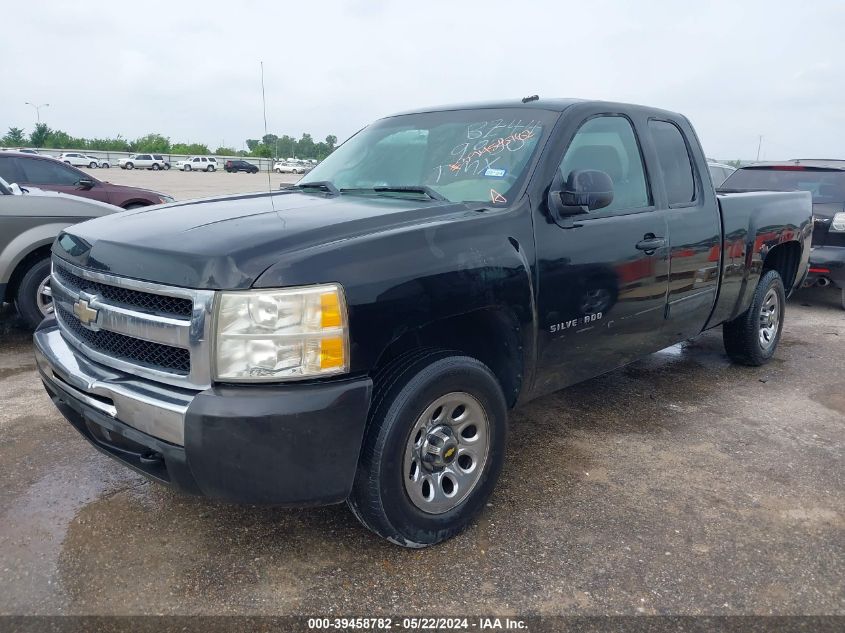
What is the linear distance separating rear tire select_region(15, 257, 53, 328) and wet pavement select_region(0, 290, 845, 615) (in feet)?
5.20

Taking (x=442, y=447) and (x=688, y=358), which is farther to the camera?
(x=688, y=358)

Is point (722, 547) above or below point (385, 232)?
below

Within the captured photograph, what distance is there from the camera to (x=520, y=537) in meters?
2.92

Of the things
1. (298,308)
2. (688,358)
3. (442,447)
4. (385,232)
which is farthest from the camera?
(688,358)

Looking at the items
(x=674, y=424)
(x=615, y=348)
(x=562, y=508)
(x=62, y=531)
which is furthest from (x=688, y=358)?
(x=62, y=531)

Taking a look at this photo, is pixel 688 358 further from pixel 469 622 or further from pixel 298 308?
pixel 298 308

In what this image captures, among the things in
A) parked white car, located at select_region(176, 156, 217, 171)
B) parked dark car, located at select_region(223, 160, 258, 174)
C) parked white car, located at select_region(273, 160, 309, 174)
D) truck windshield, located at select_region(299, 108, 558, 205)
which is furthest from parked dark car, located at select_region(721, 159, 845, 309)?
parked white car, located at select_region(176, 156, 217, 171)

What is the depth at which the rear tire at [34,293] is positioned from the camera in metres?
5.59

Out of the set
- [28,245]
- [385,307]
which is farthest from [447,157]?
[28,245]

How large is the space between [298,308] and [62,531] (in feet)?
5.30

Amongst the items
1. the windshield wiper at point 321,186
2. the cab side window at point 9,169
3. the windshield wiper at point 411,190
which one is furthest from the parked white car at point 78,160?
the windshield wiper at point 411,190

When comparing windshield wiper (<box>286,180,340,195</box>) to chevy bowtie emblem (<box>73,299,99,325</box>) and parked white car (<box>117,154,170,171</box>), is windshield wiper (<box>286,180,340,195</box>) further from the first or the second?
parked white car (<box>117,154,170,171</box>)

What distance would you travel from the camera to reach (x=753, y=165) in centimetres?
822

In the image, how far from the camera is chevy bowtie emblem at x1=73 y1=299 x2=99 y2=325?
8.73 feet
